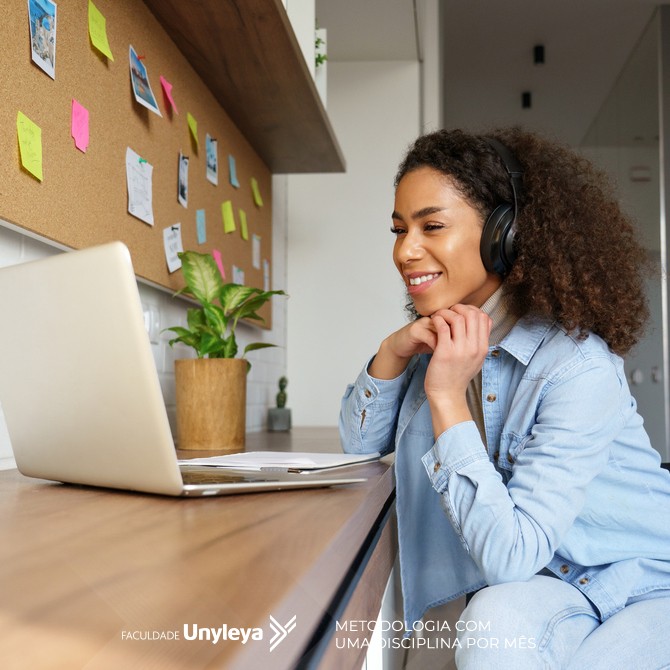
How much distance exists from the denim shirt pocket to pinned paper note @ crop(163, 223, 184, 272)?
2.78ft

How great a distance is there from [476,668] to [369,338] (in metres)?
1.97

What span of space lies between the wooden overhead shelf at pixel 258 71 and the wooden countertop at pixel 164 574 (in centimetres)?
103

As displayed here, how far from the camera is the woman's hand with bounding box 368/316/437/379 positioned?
1029mm

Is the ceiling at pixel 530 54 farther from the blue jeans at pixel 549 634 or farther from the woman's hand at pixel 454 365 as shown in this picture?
the blue jeans at pixel 549 634

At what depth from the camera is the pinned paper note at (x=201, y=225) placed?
1742 millimetres

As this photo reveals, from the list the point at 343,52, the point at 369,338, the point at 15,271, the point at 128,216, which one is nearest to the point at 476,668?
the point at 15,271

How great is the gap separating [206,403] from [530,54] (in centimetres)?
379

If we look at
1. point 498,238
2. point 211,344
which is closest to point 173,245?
point 211,344

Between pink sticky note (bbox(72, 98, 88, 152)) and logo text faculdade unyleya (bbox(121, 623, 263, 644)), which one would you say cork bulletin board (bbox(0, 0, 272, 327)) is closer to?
pink sticky note (bbox(72, 98, 88, 152))

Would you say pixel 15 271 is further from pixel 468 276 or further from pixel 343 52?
pixel 343 52

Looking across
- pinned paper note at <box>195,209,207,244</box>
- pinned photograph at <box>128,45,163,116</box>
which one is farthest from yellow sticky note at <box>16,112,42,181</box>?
pinned paper note at <box>195,209,207,244</box>

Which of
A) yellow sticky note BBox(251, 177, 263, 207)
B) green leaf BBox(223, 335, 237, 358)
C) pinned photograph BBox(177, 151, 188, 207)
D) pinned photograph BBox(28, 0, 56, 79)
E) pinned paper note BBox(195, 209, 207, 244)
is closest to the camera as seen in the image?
pinned photograph BBox(28, 0, 56, 79)

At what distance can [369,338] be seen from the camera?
8.72 feet

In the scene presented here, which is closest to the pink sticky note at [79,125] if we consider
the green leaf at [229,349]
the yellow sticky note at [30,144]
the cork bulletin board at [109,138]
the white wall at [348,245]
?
the cork bulletin board at [109,138]
